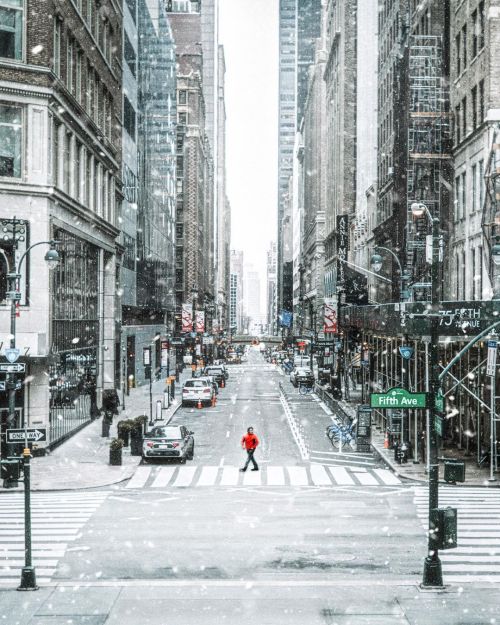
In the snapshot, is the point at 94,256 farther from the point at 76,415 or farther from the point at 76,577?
the point at 76,577

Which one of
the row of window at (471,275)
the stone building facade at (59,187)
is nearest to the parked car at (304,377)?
the stone building facade at (59,187)

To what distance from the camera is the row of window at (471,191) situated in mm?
41844

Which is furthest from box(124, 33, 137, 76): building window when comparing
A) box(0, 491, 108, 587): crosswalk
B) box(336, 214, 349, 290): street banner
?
box(0, 491, 108, 587): crosswalk

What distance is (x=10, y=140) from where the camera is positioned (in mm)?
33531

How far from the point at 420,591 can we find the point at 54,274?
24882 millimetres

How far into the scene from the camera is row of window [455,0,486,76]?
135 ft

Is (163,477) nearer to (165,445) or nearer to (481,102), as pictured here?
(165,445)

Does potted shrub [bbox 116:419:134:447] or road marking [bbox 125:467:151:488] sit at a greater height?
potted shrub [bbox 116:419:134:447]

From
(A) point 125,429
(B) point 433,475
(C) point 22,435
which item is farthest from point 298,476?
(B) point 433,475

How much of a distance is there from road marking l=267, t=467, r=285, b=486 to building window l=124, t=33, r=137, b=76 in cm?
4056

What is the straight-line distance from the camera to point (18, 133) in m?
33.7

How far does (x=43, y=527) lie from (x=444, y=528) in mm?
10079

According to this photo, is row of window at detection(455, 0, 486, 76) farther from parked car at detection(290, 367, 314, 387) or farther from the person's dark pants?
parked car at detection(290, 367, 314, 387)

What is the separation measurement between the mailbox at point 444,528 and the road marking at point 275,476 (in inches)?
488
